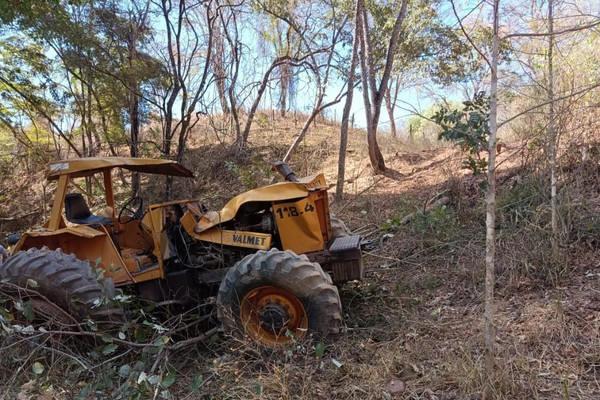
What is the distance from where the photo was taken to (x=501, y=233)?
17.4 ft

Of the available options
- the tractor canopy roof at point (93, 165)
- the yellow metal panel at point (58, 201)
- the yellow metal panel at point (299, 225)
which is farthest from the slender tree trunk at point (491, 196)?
the yellow metal panel at point (58, 201)

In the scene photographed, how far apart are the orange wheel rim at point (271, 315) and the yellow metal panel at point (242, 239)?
0.55 m

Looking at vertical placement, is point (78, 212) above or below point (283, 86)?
below

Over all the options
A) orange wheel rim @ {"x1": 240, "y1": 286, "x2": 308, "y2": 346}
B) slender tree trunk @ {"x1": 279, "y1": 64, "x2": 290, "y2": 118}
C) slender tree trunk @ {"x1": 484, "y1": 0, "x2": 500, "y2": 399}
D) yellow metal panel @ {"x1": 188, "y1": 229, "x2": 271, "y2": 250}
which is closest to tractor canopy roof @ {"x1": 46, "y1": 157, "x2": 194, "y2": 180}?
yellow metal panel @ {"x1": 188, "y1": 229, "x2": 271, "y2": 250}

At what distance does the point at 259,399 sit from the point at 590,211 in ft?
14.5

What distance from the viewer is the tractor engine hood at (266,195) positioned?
4160mm

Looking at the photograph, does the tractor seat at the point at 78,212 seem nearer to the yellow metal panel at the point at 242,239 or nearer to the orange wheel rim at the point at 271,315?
the yellow metal panel at the point at 242,239

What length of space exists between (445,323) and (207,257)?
2388 mm

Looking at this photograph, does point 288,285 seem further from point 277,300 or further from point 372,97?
point 372,97

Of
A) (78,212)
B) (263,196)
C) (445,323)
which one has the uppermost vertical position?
(263,196)

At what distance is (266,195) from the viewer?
417 centimetres

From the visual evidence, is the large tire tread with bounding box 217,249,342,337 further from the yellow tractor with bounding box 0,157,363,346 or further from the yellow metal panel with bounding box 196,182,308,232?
the yellow metal panel with bounding box 196,182,308,232

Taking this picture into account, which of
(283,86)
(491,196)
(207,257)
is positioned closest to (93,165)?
(207,257)

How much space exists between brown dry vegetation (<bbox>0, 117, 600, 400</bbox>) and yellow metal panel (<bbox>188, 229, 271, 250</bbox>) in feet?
2.90
